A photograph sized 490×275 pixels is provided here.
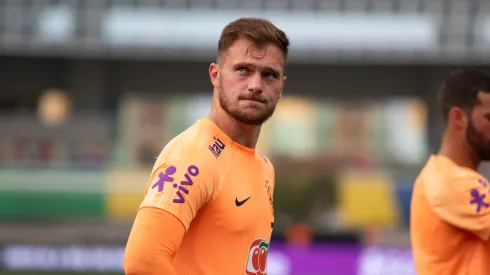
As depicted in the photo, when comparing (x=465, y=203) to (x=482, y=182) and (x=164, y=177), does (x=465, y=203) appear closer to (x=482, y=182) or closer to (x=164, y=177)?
(x=482, y=182)

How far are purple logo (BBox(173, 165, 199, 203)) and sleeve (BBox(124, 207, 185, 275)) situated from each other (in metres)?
0.06

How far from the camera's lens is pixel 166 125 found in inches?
816

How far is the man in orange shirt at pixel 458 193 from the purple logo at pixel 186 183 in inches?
54.2

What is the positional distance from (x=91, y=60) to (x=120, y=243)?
29.3ft

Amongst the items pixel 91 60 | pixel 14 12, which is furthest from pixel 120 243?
pixel 91 60

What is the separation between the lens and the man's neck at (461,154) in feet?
13.9

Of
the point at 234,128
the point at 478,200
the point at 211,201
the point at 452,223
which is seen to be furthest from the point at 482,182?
the point at 211,201

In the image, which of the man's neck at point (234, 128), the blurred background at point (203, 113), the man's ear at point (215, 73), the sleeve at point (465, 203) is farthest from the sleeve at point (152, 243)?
the blurred background at point (203, 113)

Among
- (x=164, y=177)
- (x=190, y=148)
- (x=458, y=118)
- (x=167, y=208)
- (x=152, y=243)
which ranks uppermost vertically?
(x=458, y=118)

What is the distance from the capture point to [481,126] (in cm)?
418

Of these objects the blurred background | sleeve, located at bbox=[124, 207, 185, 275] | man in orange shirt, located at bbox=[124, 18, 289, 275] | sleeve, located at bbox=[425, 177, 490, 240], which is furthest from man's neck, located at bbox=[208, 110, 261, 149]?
the blurred background

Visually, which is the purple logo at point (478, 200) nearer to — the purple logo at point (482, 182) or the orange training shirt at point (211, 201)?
the purple logo at point (482, 182)

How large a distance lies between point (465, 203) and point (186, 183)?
1.44 m

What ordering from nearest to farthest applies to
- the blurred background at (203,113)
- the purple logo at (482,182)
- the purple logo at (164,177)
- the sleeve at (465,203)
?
the purple logo at (164,177)
the sleeve at (465,203)
the purple logo at (482,182)
the blurred background at (203,113)
